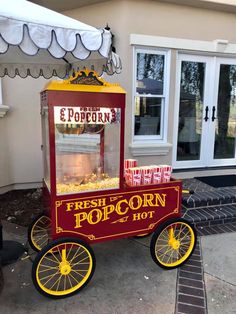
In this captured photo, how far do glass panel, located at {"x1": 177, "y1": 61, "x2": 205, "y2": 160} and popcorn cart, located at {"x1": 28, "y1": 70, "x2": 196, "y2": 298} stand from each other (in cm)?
267

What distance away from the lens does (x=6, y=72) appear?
341 centimetres

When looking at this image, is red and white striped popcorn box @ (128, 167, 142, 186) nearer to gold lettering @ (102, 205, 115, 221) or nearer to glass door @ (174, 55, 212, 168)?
gold lettering @ (102, 205, 115, 221)

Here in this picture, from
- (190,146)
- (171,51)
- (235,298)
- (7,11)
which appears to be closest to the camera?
(7,11)

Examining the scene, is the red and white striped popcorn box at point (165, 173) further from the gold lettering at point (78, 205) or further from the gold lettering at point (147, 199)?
the gold lettering at point (78, 205)

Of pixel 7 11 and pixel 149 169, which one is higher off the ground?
pixel 7 11

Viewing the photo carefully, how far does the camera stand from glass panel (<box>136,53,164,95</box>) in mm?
4867

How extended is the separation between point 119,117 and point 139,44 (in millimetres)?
2481

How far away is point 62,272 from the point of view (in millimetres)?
2566

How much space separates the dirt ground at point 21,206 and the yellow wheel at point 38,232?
0.67 metres

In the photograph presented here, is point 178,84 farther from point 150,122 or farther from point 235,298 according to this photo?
point 235,298

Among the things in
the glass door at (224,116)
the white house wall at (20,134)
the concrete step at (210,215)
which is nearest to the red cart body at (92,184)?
the concrete step at (210,215)

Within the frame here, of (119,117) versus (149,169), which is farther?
(149,169)

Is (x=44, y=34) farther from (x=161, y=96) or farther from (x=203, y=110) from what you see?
(x=203, y=110)

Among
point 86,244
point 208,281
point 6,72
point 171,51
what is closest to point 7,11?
point 6,72
